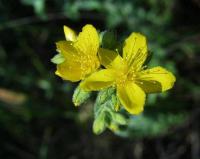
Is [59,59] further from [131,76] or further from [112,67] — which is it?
[131,76]

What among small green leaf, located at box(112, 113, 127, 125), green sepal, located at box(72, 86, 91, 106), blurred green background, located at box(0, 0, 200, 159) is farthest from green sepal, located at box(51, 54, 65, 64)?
blurred green background, located at box(0, 0, 200, 159)

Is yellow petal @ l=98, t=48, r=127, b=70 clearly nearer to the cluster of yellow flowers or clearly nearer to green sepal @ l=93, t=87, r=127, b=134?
the cluster of yellow flowers

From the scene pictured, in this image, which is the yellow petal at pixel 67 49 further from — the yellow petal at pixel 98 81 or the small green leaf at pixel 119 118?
the small green leaf at pixel 119 118

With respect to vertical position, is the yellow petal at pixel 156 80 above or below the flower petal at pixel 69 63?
below

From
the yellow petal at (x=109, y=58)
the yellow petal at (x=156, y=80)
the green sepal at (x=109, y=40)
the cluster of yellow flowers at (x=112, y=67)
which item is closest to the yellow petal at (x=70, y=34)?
the cluster of yellow flowers at (x=112, y=67)

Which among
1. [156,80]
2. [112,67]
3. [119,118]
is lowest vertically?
[119,118]

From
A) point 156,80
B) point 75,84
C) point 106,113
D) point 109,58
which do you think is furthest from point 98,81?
point 75,84

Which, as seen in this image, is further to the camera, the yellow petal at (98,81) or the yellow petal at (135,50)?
the yellow petal at (135,50)
